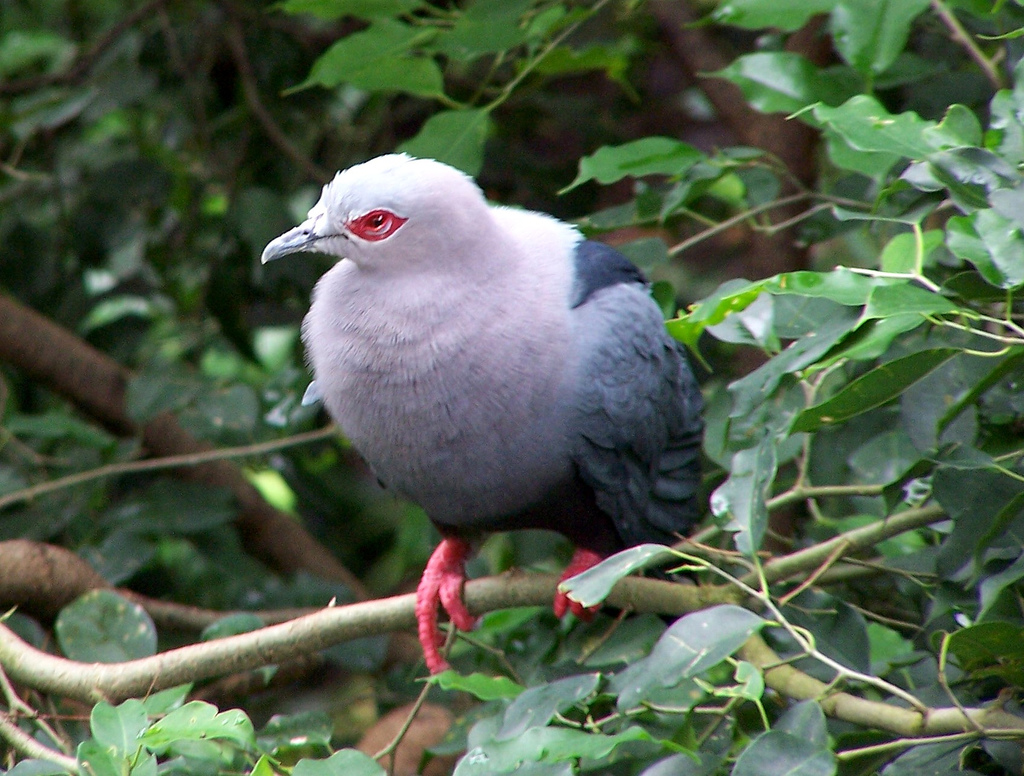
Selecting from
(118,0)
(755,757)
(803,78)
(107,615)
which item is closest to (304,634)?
(107,615)

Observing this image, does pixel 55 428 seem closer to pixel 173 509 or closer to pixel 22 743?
pixel 173 509

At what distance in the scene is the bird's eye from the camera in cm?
192

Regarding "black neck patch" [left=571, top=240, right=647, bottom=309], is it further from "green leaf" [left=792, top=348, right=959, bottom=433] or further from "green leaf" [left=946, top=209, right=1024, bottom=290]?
"green leaf" [left=946, top=209, right=1024, bottom=290]

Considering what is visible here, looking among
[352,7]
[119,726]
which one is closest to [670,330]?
[119,726]

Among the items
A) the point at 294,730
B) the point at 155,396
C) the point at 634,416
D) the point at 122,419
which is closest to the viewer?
the point at 294,730

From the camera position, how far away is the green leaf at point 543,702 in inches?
58.3

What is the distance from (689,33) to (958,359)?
1.78 m

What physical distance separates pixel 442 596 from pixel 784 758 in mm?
987

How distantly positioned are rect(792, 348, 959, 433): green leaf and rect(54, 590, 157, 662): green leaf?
4.16ft

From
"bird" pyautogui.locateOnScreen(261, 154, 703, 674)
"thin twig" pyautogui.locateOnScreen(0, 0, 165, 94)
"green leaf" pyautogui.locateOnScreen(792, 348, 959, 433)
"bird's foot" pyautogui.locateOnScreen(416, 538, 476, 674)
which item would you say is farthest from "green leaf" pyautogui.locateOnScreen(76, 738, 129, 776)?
"thin twig" pyautogui.locateOnScreen(0, 0, 165, 94)

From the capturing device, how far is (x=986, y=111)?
2.33 m

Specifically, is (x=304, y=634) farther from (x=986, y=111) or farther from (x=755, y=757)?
(x=986, y=111)

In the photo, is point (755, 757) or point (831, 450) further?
point (831, 450)

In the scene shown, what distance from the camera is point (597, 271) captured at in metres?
2.09
